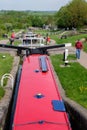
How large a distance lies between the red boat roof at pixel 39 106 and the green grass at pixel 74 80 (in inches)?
55.9

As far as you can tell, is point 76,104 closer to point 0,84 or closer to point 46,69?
point 46,69

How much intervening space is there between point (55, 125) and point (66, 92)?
21.3ft

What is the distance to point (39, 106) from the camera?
9.55 meters

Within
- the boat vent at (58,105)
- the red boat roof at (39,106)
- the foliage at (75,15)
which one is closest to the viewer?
the red boat roof at (39,106)

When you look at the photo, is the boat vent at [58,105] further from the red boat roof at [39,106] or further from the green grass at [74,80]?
the green grass at [74,80]

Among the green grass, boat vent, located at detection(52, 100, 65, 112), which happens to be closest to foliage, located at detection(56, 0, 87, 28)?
the green grass

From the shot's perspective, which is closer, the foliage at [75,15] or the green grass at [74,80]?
the green grass at [74,80]

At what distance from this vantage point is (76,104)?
12555 millimetres

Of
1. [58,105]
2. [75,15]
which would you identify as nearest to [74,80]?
[58,105]

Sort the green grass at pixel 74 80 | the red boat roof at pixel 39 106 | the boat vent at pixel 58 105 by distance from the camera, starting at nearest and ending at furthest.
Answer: the red boat roof at pixel 39 106 < the boat vent at pixel 58 105 < the green grass at pixel 74 80

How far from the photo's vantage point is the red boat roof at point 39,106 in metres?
8.34

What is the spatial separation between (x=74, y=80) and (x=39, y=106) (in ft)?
26.4

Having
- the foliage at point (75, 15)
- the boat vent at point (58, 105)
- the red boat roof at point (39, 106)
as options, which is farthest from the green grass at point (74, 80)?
the foliage at point (75, 15)

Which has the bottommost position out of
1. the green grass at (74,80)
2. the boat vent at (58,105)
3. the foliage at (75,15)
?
the foliage at (75,15)
